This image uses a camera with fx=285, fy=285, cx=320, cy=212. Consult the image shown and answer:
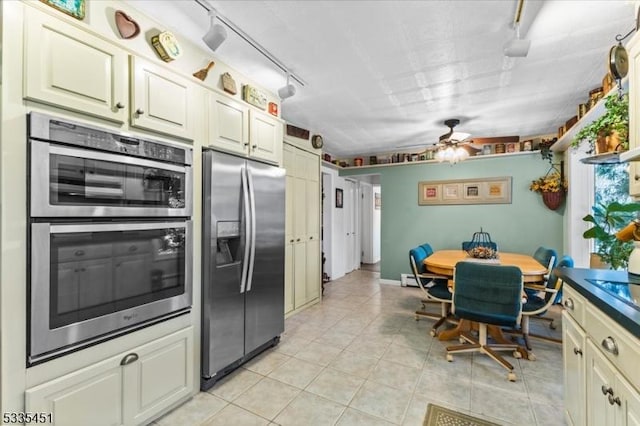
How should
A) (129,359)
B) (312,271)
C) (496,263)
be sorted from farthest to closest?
(312,271)
(496,263)
(129,359)

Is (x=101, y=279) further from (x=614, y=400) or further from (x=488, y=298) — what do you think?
(x=488, y=298)

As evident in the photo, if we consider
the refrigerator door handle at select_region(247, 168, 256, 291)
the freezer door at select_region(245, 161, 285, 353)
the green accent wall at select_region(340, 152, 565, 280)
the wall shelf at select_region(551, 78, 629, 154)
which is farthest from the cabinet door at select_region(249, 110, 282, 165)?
the green accent wall at select_region(340, 152, 565, 280)

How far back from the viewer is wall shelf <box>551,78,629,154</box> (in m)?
2.33

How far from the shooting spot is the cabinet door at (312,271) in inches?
158

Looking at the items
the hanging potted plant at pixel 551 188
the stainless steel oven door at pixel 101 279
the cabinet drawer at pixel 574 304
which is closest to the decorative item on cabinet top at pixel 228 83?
the stainless steel oven door at pixel 101 279

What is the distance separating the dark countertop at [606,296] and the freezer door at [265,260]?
2122 mm

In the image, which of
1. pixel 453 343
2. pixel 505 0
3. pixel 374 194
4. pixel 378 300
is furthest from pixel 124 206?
pixel 374 194

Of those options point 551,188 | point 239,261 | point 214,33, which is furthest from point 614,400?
point 551,188

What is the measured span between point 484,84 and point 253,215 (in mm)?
2548

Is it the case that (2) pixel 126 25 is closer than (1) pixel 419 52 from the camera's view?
Yes

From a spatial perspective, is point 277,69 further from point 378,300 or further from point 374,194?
point 374,194

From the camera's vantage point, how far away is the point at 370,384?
2236 mm

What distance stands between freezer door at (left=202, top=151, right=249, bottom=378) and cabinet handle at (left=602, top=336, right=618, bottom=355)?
7.00ft

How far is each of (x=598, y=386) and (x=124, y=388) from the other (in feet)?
7.70
